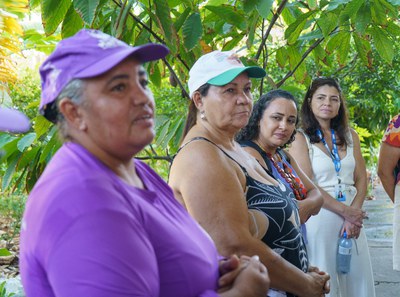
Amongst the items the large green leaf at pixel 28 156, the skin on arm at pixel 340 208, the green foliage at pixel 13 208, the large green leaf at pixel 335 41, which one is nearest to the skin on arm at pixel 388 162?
the skin on arm at pixel 340 208

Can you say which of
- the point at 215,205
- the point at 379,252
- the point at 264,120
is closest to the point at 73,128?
the point at 215,205

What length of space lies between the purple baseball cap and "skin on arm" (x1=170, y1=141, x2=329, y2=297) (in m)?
0.82

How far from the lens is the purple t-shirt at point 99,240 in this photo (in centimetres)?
137

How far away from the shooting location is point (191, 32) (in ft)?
10.2

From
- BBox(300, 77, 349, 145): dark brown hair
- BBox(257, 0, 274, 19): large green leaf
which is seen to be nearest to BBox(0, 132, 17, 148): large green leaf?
BBox(257, 0, 274, 19): large green leaf

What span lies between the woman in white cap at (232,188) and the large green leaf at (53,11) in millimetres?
624

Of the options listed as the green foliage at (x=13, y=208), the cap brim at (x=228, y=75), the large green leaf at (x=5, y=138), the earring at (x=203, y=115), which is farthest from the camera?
the green foliage at (x=13, y=208)

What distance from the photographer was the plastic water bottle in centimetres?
477

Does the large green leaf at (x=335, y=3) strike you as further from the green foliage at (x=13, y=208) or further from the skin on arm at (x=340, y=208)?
the green foliage at (x=13, y=208)

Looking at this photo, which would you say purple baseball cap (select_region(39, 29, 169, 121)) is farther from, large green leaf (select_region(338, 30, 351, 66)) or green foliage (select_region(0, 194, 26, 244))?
green foliage (select_region(0, 194, 26, 244))

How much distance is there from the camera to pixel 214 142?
106 inches

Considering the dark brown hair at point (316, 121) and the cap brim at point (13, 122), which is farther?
the dark brown hair at point (316, 121)

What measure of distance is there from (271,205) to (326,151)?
8.24 ft

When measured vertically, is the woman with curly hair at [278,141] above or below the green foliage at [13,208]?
above
